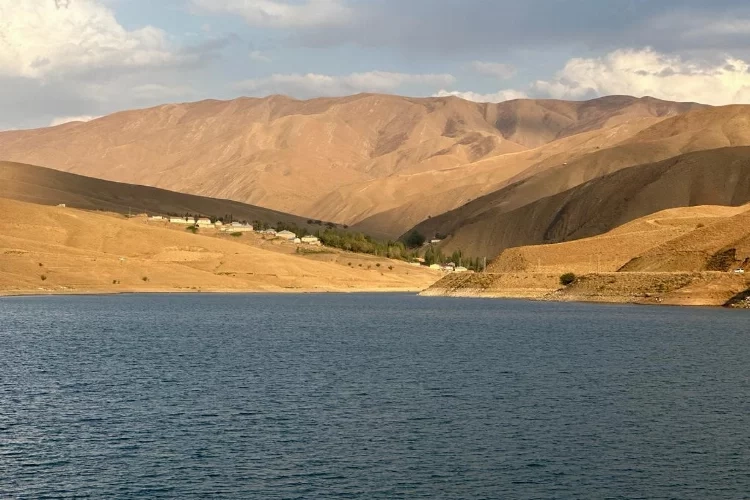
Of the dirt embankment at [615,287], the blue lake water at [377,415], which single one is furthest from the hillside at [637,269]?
the blue lake water at [377,415]

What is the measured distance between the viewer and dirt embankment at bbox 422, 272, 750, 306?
135 meters

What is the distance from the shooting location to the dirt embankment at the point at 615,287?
13451cm

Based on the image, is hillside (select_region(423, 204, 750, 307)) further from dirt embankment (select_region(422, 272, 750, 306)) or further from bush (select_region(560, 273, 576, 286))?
bush (select_region(560, 273, 576, 286))

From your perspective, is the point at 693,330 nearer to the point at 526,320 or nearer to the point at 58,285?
the point at 526,320

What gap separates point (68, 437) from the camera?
1727 inches

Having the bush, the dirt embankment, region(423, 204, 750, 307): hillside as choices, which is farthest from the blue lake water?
the bush

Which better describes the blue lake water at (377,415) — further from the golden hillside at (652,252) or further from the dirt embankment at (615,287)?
the golden hillside at (652,252)

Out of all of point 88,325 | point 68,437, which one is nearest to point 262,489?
point 68,437

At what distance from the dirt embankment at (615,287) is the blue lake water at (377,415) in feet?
134

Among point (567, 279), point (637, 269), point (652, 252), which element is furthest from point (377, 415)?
point (567, 279)

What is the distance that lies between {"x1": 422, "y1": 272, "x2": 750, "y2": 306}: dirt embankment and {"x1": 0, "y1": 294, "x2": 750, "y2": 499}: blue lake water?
4089 cm

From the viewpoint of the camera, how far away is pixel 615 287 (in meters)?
151

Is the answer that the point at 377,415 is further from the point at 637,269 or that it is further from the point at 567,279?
the point at 567,279

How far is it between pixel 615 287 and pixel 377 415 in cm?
10660
